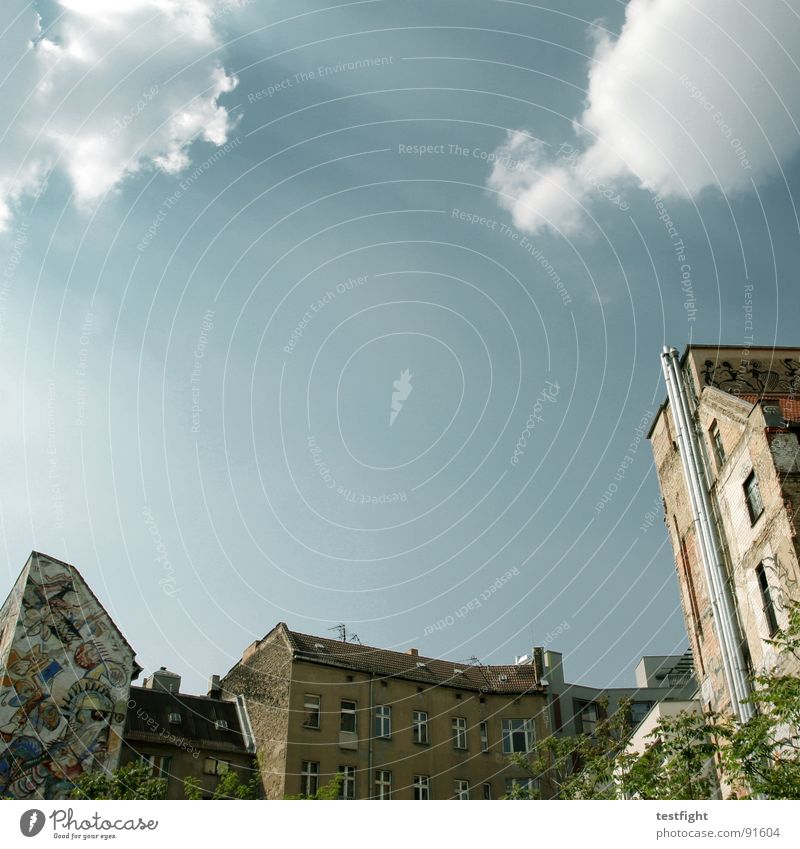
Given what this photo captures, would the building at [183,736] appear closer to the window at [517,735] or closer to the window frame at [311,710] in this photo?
the window frame at [311,710]

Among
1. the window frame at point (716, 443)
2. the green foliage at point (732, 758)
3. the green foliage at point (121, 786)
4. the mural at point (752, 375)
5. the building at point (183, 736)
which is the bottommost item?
A: the green foliage at point (732, 758)

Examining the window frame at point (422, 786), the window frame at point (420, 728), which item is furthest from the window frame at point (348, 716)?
the window frame at point (422, 786)

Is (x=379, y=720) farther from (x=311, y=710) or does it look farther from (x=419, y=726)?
(x=311, y=710)

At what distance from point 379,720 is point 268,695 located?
237 inches

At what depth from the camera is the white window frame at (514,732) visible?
45656mm

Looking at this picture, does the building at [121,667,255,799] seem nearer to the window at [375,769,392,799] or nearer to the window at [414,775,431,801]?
the window at [375,769,392,799]

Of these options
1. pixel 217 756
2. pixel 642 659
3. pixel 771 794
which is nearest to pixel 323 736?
pixel 217 756

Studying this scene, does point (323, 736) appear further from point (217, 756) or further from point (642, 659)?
point (642, 659)

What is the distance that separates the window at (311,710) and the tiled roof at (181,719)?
4090mm

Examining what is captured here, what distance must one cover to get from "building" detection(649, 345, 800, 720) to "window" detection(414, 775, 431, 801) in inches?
749

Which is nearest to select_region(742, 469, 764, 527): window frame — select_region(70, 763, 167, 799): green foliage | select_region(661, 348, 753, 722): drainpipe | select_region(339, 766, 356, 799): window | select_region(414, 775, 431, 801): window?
select_region(661, 348, 753, 722): drainpipe

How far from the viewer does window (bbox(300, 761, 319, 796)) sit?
130ft
